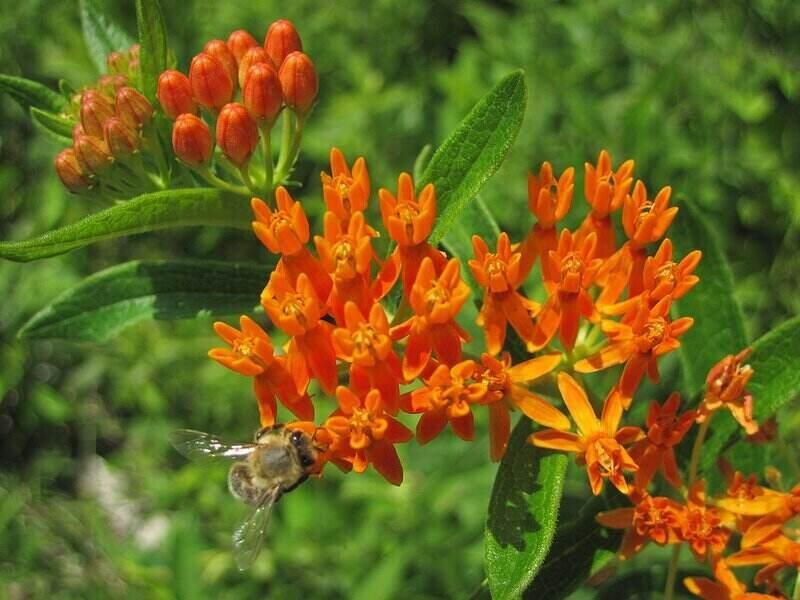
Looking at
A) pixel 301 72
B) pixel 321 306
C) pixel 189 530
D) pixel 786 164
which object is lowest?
pixel 189 530

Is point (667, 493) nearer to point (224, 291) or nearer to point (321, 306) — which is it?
point (321, 306)

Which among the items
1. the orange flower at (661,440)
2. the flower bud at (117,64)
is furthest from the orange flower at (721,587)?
the flower bud at (117,64)

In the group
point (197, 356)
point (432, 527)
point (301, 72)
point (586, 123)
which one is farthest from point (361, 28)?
point (301, 72)

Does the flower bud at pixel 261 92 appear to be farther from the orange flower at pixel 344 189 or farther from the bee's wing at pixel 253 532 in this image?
the bee's wing at pixel 253 532

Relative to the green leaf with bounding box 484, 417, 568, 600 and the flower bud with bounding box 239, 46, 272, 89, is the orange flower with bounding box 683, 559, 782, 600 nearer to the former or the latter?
the green leaf with bounding box 484, 417, 568, 600

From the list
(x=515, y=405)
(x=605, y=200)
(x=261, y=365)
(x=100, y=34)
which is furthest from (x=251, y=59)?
(x=515, y=405)

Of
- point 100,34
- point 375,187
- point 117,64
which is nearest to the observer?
point 117,64

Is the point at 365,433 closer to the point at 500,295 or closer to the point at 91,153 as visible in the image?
the point at 500,295
